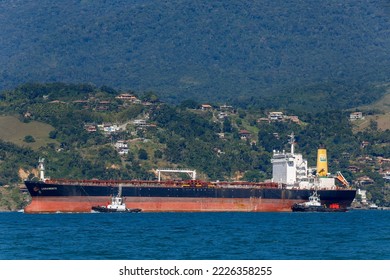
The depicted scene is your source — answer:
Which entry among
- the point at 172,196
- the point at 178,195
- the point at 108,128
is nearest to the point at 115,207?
the point at 172,196

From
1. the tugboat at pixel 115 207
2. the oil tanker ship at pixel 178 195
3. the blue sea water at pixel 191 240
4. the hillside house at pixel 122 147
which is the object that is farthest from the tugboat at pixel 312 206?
the hillside house at pixel 122 147

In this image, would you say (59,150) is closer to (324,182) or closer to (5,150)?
(5,150)

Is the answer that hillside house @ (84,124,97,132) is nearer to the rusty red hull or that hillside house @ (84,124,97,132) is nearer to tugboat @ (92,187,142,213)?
the rusty red hull

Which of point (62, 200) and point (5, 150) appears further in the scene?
point (5, 150)

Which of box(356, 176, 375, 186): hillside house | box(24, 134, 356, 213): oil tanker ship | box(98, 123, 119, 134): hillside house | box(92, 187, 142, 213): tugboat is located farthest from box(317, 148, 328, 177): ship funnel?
box(98, 123, 119, 134): hillside house

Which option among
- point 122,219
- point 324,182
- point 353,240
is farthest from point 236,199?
point 353,240

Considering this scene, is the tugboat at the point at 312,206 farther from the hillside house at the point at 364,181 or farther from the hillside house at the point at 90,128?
the hillside house at the point at 90,128
